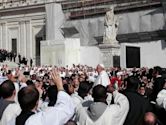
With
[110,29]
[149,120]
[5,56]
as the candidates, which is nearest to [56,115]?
[149,120]

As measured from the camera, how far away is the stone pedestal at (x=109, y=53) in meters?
32.3

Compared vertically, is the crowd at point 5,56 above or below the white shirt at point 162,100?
above

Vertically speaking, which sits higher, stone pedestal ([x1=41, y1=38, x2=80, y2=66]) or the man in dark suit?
stone pedestal ([x1=41, y1=38, x2=80, y2=66])

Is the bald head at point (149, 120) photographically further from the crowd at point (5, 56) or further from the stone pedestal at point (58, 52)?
the crowd at point (5, 56)

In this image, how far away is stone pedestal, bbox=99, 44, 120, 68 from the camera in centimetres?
3231

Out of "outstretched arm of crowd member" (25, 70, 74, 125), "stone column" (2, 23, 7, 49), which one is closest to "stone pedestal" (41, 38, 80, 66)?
"stone column" (2, 23, 7, 49)

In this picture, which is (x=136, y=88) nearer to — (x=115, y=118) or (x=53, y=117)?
(x=115, y=118)

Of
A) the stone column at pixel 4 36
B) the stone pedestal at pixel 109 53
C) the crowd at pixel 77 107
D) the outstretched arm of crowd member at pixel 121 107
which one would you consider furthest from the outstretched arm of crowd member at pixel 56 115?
the stone column at pixel 4 36

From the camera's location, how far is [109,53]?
108 ft

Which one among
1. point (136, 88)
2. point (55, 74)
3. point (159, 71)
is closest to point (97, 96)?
point (136, 88)

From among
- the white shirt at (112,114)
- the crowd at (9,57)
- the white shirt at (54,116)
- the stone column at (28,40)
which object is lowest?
the white shirt at (112,114)

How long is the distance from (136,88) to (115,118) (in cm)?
127

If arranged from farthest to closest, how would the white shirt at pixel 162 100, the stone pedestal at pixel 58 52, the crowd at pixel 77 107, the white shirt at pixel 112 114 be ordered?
the stone pedestal at pixel 58 52, the white shirt at pixel 162 100, the white shirt at pixel 112 114, the crowd at pixel 77 107

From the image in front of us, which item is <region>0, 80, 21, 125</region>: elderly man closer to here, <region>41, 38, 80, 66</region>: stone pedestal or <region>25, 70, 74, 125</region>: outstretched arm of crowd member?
<region>25, 70, 74, 125</region>: outstretched arm of crowd member
